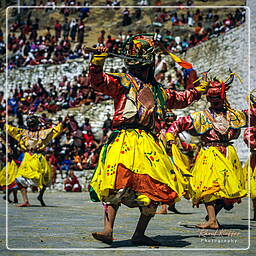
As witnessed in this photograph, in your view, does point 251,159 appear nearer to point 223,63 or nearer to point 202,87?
point 202,87

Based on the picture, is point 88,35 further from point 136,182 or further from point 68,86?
point 136,182

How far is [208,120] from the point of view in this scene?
293 inches

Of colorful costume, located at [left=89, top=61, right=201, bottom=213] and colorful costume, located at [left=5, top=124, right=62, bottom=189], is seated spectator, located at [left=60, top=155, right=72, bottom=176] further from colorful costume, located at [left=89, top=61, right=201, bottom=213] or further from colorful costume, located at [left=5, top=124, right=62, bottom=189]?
colorful costume, located at [left=89, top=61, right=201, bottom=213]

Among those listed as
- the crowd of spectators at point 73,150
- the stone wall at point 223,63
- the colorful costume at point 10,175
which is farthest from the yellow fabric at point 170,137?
the crowd of spectators at point 73,150

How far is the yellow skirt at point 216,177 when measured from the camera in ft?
23.8

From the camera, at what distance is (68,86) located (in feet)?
85.9

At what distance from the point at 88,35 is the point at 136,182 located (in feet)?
111

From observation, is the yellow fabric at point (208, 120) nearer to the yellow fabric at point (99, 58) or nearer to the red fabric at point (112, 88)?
the red fabric at point (112, 88)

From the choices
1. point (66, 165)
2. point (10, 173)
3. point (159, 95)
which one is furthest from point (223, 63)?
point (159, 95)

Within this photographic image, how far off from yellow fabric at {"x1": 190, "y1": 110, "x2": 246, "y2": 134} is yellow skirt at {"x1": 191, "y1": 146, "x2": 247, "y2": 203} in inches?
10.4

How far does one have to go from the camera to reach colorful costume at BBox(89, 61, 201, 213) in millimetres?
5340

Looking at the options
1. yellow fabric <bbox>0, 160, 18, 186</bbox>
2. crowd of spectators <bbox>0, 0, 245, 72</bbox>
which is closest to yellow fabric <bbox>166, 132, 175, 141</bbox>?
yellow fabric <bbox>0, 160, 18, 186</bbox>

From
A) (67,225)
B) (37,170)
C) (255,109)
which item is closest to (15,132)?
(37,170)

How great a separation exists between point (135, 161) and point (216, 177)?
2.14m
